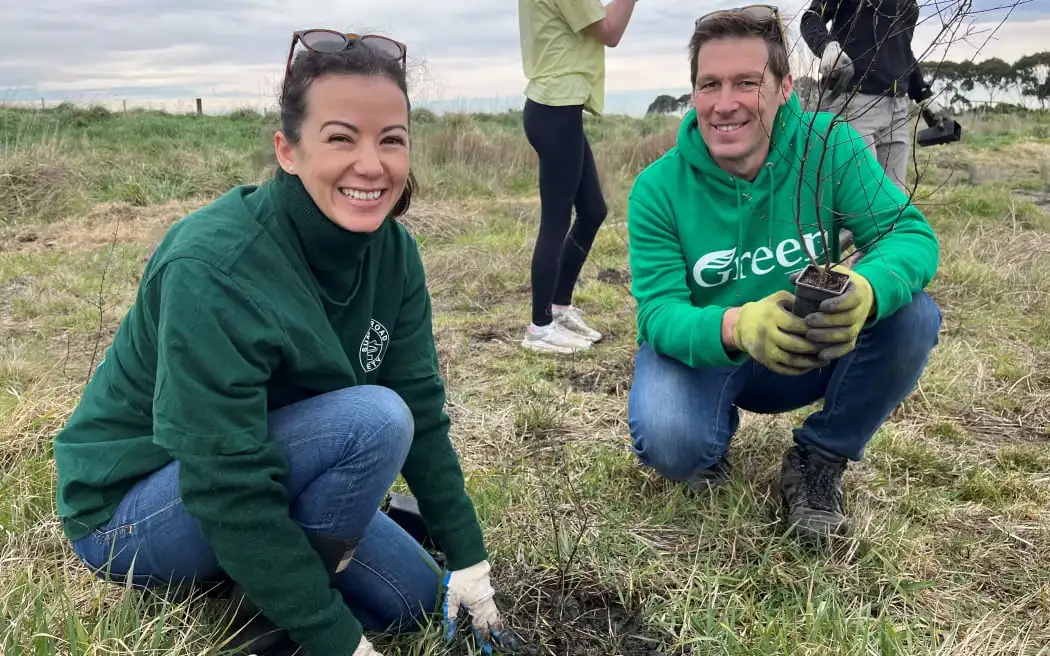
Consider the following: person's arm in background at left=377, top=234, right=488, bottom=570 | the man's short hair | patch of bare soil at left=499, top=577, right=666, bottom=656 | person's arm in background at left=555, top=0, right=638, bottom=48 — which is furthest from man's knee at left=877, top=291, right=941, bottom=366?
person's arm in background at left=555, top=0, right=638, bottom=48

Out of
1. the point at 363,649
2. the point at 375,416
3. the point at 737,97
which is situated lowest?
the point at 363,649

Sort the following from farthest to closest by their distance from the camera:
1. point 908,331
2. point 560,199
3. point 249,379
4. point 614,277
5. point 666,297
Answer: point 614,277, point 560,199, point 666,297, point 908,331, point 249,379

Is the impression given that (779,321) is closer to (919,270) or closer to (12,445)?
(919,270)

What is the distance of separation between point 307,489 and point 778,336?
1.04 m

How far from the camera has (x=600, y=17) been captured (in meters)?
3.25

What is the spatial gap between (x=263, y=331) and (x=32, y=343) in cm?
308

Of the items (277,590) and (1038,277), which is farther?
(1038,277)

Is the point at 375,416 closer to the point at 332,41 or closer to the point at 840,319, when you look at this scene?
the point at 332,41

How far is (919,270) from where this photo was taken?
6.57 ft

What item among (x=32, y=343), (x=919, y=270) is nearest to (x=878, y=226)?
(x=919, y=270)

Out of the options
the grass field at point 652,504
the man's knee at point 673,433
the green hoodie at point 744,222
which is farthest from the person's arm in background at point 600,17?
the man's knee at point 673,433

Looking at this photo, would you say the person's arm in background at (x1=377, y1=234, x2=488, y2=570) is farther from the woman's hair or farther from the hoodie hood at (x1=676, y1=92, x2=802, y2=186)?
the hoodie hood at (x1=676, y1=92, x2=802, y2=186)

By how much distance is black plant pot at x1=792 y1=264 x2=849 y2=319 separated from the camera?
1728 mm

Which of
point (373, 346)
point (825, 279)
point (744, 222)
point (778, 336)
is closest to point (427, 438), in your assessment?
point (373, 346)
